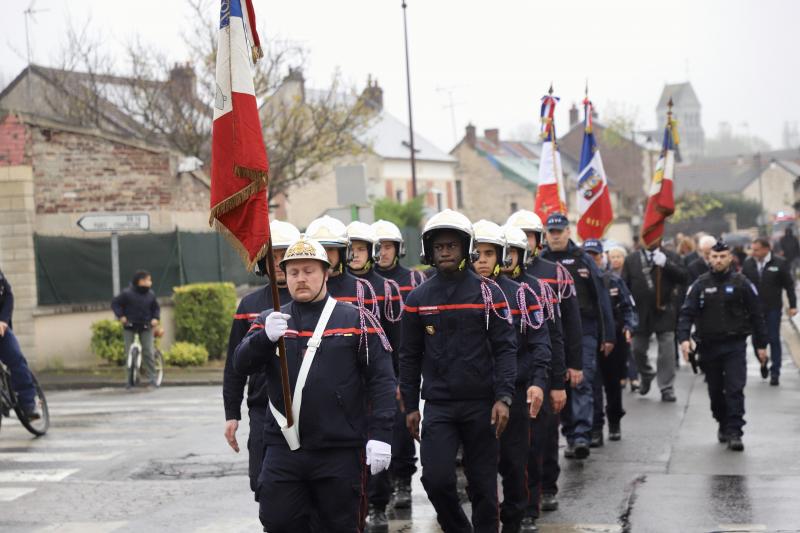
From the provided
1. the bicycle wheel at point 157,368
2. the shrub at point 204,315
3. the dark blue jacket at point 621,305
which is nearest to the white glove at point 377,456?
the dark blue jacket at point 621,305

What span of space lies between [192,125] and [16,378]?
20.5 metres

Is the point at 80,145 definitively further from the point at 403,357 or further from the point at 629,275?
the point at 403,357

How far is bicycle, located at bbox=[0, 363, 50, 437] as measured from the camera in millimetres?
12852

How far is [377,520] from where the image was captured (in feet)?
26.9

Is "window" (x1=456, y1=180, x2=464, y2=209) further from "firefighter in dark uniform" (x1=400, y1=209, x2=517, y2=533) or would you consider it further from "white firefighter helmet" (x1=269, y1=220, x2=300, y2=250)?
"firefighter in dark uniform" (x1=400, y1=209, x2=517, y2=533)

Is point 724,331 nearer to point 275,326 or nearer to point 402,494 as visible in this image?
point 402,494

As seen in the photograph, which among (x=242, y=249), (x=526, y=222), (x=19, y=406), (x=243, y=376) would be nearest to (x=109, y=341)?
(x=19, y=406)

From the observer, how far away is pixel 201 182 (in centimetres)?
2733

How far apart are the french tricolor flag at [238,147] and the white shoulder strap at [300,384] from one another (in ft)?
1.44

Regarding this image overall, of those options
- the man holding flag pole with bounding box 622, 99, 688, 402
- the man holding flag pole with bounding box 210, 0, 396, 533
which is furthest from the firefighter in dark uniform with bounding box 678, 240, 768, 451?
the man holding flag pole with bounding box 210, 0, 396, 533

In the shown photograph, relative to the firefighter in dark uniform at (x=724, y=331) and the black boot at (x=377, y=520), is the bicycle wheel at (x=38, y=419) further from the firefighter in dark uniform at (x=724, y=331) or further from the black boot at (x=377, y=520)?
the firefighter in dark uniform at (x=724, y=331)

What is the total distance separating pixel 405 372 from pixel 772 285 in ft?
35.4

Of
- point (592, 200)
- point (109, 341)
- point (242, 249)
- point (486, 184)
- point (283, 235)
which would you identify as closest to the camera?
point (242, 249)

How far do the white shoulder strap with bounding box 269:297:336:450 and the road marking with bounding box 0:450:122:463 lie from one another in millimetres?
6487
